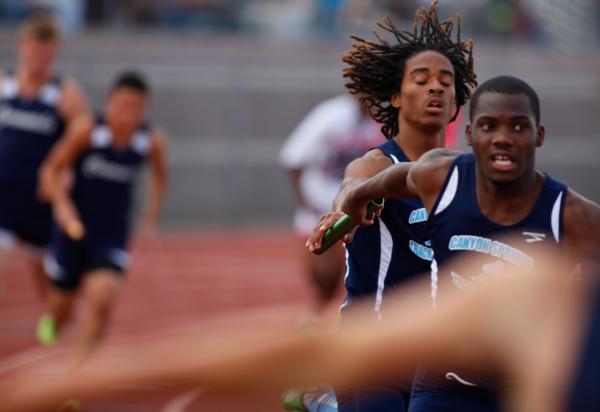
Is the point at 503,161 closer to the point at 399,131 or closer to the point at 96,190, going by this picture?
the point at 399,131

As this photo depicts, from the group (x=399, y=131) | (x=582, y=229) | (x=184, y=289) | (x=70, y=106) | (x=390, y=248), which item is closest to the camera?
(x=582, y=229)

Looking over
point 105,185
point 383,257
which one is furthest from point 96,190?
point 383,257

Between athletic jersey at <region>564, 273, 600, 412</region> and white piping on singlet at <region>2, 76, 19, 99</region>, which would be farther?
white piping on singlet at <region>2, 76, 19, 99</region>

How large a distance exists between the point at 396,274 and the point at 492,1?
19425mm

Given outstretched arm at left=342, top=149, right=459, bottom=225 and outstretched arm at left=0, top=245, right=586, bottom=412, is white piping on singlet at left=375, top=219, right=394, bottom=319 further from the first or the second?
outstretched arm at left=0, top=245, right=586, bottom=412

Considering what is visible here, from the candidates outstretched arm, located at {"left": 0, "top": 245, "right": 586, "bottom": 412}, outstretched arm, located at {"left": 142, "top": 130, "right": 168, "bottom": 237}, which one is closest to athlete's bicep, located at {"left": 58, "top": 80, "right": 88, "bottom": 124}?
outstretched arm, located at {"left": 142, "top": 130, "right": 168, "bottom": 237}

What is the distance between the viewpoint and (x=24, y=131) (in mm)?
10516

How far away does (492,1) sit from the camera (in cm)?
2339

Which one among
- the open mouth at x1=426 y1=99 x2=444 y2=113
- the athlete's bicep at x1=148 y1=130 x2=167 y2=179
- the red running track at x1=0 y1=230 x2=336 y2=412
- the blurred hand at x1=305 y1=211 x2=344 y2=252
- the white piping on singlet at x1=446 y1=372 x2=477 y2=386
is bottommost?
the red running track at x1=0 y1=230 x2=336 y2=412

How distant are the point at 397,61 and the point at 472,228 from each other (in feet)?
4.29

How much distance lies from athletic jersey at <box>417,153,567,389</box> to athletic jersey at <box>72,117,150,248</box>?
209 inches

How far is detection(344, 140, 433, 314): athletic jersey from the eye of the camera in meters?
4.60

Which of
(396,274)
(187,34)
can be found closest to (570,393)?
(396,274)

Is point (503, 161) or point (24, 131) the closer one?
point (503, 161)
